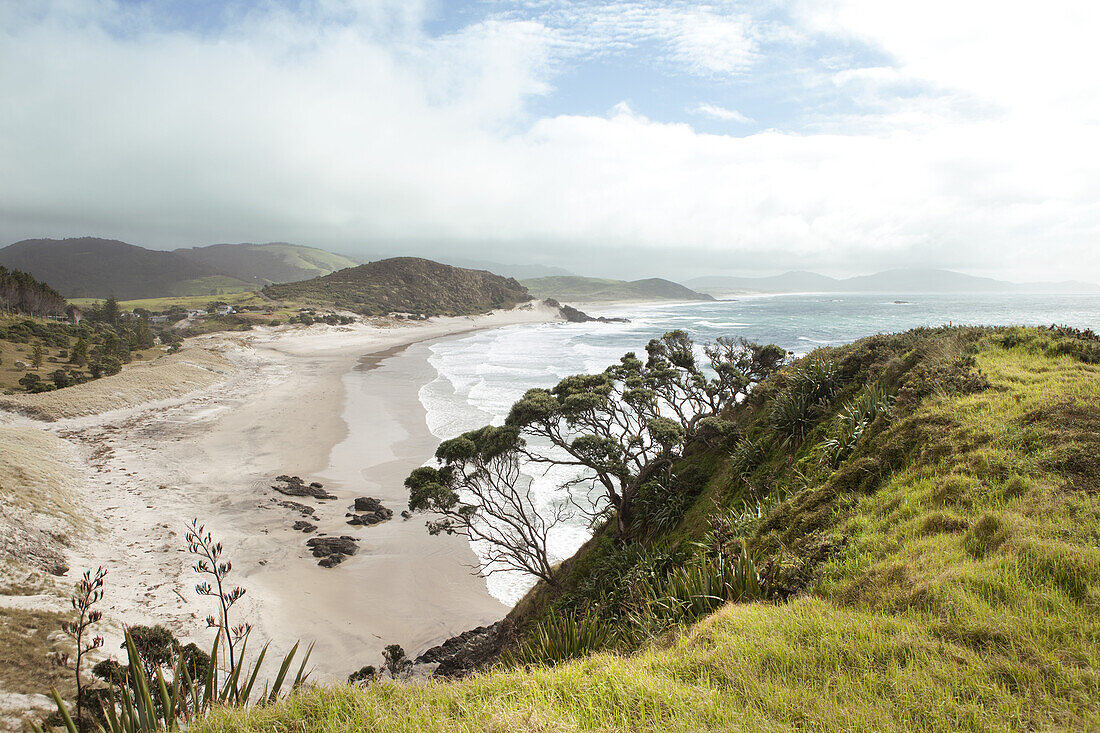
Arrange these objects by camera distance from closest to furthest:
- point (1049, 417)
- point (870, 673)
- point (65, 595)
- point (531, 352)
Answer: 1. point (870, 673)
2. point (1049, 417)
3. point (65, 595)
4. point (531, 352)

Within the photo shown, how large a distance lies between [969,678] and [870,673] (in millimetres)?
525

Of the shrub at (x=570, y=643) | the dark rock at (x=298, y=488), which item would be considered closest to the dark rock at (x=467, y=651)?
the shrub at (x=570, y=643)

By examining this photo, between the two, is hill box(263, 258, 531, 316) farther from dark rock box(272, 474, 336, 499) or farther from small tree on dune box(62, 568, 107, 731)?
small tree on dune box(62, 568, 107, 731)

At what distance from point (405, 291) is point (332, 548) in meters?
105

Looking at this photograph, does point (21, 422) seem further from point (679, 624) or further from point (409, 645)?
point (679, 624)

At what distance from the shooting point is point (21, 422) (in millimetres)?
21406

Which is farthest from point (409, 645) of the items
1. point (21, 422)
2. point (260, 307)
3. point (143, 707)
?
point (260, 307)

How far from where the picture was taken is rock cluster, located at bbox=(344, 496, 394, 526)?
50.9 feet

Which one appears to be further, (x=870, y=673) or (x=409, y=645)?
(x=409, y=645)

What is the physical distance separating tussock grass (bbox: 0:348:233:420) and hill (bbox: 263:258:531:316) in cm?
5017

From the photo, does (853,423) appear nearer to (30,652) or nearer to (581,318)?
(30,652)

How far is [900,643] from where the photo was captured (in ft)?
11.0

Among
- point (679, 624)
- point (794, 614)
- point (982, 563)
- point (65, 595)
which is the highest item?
point (982, 563)

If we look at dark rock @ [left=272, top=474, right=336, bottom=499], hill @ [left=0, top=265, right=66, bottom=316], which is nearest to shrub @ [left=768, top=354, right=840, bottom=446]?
dark rock @ [left=272, top=474, right=336, bottom=499]
